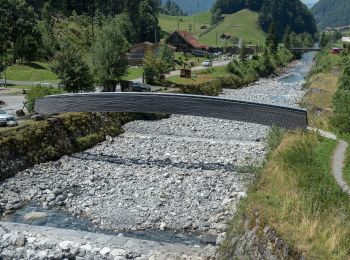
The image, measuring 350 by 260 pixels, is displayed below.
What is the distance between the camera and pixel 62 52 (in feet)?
145

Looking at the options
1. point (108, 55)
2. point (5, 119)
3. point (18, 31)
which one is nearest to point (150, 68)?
point (108, 55)

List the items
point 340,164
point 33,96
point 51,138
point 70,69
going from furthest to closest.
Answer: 1. point 70,69
2. point 33,96
3. point 51,138
4. point 340,164

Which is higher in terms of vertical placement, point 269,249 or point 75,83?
point 75,83

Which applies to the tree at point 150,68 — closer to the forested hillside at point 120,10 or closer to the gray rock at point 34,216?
the gray rock at point 34,216

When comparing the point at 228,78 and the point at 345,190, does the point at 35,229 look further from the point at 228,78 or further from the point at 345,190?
the point at 228,78

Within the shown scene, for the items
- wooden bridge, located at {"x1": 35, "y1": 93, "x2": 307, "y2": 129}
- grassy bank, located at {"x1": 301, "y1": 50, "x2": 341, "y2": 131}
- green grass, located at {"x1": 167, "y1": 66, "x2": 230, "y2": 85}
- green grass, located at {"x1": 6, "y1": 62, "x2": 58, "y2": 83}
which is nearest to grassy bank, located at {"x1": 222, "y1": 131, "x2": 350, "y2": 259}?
wooden bridge, located at {"x1": 35, "y1": 93, "x2": 307, "y2": 129}

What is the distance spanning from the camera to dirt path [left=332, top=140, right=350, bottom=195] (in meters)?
20.0

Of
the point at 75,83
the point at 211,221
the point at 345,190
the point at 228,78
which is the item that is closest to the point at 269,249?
the point at 345,190

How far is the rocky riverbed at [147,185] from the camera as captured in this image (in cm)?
2323

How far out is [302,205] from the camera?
56.9 feet

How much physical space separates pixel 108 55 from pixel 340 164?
34739mm

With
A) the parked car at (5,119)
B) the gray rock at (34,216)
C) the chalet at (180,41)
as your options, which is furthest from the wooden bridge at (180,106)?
the chalet at (180,41)

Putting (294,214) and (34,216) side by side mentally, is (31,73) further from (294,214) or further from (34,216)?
(294,214)

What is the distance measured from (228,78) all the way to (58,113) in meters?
47.8
